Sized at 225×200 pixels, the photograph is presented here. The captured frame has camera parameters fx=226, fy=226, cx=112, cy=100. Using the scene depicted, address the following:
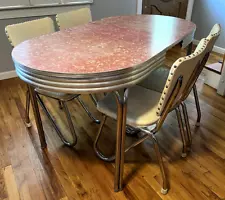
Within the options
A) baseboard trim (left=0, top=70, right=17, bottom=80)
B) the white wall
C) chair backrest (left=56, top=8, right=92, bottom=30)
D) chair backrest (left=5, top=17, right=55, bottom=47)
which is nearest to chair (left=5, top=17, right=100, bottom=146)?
chair backrest (left=5, top=17, right=55, bottom=47)

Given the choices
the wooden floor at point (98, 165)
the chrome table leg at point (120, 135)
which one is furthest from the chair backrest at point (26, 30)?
the chrome table leg at point (120, 135)

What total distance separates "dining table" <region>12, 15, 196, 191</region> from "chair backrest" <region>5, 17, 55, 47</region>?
0.95ft

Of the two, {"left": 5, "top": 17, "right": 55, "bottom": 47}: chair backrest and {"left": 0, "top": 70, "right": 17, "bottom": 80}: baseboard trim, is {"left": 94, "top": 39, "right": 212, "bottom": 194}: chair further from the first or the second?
{"left": 0, "top": 70, "right": 17, "bottom": 80}: baseboard trim

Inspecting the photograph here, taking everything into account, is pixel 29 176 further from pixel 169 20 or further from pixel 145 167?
pixel 169 20

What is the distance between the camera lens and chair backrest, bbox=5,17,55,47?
1.56 metres

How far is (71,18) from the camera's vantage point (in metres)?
1.96

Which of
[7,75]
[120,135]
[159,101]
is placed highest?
[159,101]

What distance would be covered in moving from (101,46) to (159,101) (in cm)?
45

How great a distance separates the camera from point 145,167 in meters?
1.51

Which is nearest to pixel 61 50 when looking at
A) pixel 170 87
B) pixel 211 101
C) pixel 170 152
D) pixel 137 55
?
pixel 137 55

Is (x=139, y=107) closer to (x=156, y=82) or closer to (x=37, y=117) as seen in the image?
(x=156, y=82)

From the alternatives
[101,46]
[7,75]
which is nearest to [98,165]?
[101,46]

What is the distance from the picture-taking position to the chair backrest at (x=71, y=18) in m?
1.89

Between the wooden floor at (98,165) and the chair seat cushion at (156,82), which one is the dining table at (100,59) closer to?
the wooden floor at (98,165)
